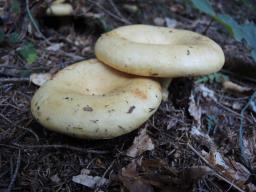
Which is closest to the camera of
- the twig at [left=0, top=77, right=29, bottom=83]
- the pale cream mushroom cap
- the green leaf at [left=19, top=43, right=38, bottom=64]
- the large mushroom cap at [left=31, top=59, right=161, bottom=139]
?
the large mushroom cap at [left=31, top=59, right=161, bottom=139]

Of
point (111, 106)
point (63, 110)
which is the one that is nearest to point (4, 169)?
point (63, 110)

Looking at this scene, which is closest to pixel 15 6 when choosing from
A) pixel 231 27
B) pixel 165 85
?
pixel 165 85

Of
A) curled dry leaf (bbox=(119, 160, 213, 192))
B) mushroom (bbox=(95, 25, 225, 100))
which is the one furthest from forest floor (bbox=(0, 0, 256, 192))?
mushroom (bbox=(95, 25, 225, 100))

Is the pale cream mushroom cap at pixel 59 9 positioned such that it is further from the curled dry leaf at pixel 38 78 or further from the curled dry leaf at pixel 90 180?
the curled dry leaf at pixel 90 180

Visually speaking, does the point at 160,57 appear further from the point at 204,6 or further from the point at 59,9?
the point at 59,9

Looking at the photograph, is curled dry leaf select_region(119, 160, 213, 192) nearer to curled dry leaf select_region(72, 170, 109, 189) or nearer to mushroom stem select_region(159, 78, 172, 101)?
curled dry leaf select_region(72, 170, 109, 189)

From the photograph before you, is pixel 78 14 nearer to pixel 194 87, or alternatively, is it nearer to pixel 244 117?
pixel 194 87

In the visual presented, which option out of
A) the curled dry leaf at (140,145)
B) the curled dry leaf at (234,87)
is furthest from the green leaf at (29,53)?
the curled dry leaf at (234,87)
